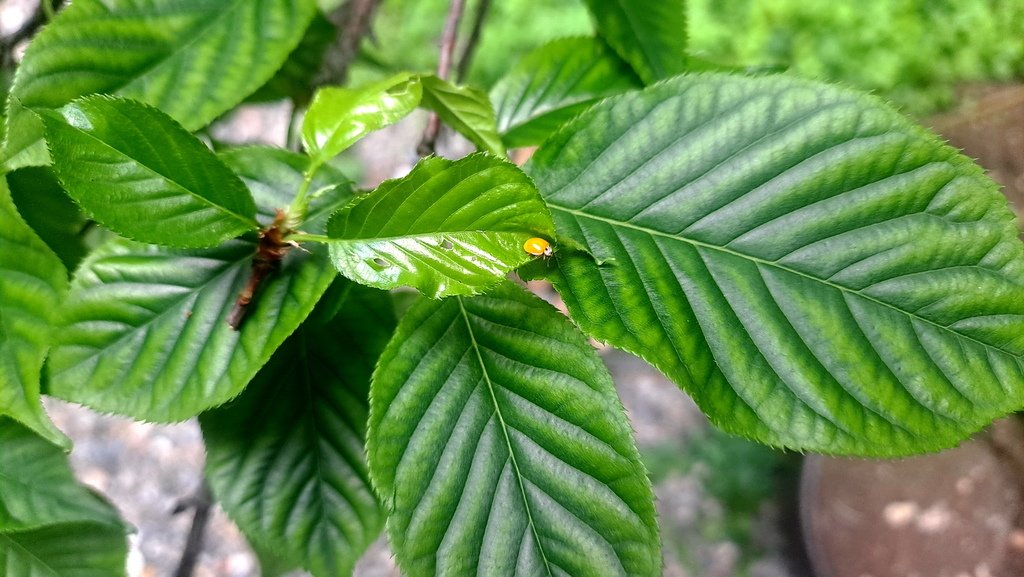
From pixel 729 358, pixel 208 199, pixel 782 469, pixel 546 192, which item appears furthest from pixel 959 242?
pixel 782 469

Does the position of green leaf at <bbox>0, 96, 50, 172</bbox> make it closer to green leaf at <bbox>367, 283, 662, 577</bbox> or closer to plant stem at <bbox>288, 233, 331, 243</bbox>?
plant stem at <bbox>288, 233, 331, 243</bbox>

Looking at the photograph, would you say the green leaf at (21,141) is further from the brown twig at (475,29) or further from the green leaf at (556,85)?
the brown twig at (475,29)

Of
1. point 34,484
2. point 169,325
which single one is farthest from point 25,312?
point 34,484

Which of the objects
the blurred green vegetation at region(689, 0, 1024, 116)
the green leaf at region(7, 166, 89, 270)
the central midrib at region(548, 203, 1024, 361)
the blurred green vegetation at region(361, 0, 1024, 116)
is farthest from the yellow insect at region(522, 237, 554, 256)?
the blurred green vegetation at region(689, 0, 1024, 116)

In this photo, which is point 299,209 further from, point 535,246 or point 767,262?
point 767,262

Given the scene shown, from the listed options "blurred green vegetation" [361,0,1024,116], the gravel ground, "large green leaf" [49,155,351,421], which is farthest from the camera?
"blurred green vegetation" [361,0,1024,116]
